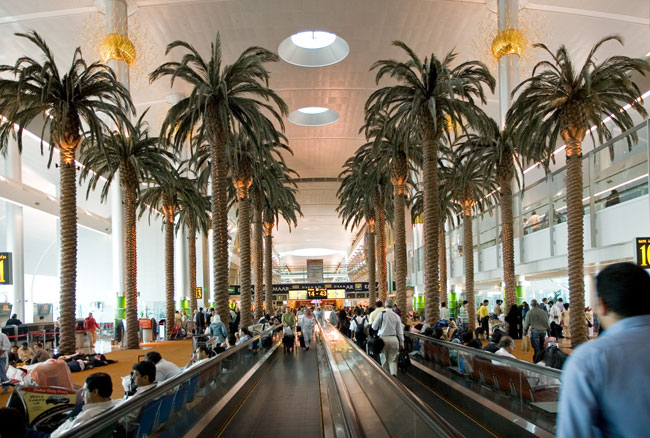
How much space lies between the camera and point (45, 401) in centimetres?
674

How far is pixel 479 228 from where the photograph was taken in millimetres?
38000

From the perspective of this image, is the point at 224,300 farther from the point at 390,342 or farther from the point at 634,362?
the point at 634,362

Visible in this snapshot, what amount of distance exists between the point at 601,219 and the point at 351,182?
1783cm

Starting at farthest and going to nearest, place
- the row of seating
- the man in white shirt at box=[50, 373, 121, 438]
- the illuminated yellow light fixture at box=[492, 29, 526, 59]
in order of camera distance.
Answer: the illuminated yellow light fixture at box=[492, 29, 526, 59], the row of seating, the man in white shirt at box=[50, 373, 121, 438]

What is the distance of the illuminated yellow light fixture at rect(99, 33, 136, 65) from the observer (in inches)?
1107

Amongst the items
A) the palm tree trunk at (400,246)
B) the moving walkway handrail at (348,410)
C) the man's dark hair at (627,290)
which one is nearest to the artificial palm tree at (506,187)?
the palm tree trunk at (400,246)

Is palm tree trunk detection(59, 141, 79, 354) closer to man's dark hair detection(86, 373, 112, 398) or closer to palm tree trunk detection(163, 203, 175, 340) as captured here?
palm tree trunk detection(163, 203, 175, 340)

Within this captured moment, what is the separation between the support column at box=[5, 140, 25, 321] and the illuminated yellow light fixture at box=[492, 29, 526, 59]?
2489cm

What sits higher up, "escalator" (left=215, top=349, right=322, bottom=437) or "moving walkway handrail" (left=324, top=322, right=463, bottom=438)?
"moving walkway handrail" (left=324, top=322, right=463, bottom=438)

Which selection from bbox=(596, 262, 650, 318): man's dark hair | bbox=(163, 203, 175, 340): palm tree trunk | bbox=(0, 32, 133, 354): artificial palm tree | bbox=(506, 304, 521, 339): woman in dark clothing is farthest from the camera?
bbox=(163, 203, 175, 340): palm tree trunk

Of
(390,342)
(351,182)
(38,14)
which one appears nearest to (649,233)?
(390,342)

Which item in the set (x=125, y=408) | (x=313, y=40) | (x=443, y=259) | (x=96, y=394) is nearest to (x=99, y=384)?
(x=96, y=394)

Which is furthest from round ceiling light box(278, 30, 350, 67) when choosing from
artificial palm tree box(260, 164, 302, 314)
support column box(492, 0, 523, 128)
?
support column box(492, 0, 523, 128)

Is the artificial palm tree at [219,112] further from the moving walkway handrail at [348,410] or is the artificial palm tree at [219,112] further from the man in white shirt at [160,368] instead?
the man in white shirt at [160,368]
